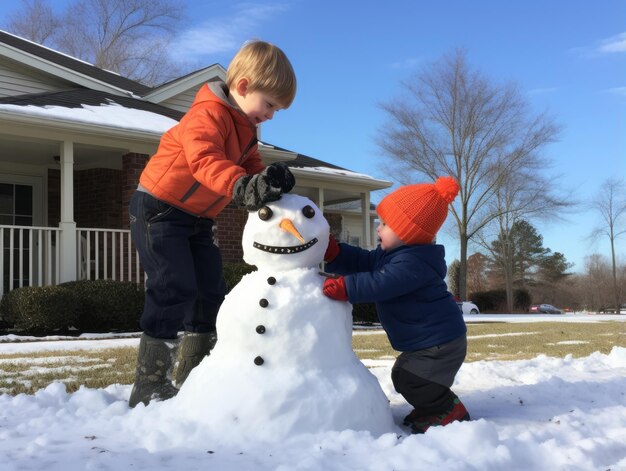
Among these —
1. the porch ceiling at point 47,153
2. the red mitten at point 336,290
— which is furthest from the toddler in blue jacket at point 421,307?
the porch ceiling at point 47,153

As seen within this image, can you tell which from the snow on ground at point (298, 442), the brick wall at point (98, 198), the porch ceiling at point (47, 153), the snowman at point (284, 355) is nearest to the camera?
the snow on ground at point (298, 442)

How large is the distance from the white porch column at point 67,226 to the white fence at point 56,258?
12 cm

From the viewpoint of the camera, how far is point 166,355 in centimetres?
298

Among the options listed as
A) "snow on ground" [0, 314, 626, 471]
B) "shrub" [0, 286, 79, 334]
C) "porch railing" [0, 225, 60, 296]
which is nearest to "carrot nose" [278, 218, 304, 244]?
"snow on ground" [0, 314, 626, 471]

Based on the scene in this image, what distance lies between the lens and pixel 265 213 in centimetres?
256

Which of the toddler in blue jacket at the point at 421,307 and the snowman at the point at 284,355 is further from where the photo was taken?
the toddler in blue jacket at the point at 421,307

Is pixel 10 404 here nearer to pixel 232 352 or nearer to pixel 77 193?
pixel 232 352

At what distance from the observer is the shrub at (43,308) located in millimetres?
8945

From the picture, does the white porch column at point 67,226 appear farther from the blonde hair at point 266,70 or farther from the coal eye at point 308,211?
the coal eye at point 308,211

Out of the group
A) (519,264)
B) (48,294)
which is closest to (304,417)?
(48,294)

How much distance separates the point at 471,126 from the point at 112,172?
16.3m

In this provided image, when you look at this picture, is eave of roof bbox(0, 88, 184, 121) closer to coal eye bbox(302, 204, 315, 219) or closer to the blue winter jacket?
coal eye bbox(302, 204, 315, 219)

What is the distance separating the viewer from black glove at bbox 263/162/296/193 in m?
2.50

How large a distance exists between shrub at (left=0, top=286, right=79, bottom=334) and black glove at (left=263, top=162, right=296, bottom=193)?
7.32m
